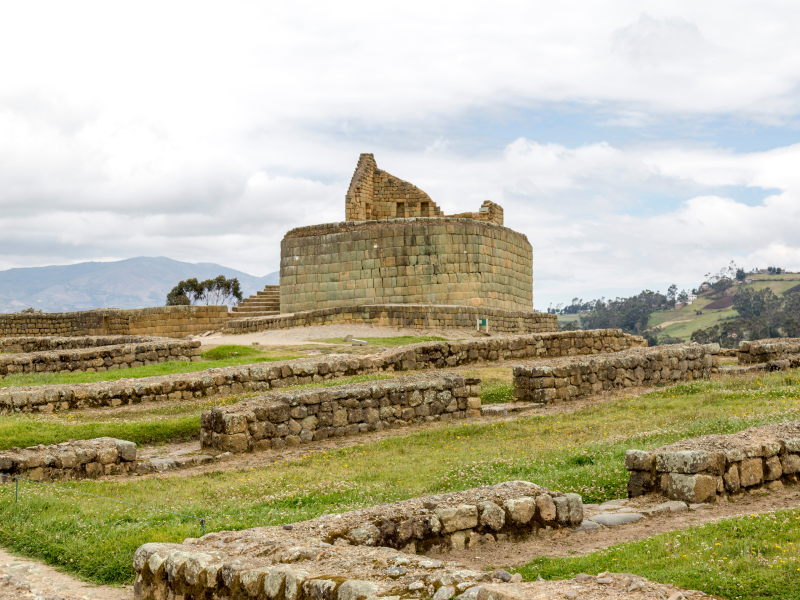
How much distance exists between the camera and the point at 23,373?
2000cm

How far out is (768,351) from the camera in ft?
70.0

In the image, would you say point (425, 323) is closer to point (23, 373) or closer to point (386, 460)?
point (23, 373)

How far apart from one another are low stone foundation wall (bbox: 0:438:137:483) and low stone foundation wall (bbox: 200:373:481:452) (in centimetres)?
168

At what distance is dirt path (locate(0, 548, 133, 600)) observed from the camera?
5707 mm

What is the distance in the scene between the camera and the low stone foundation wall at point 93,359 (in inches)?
793

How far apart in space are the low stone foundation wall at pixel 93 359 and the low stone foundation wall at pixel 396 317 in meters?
9.86

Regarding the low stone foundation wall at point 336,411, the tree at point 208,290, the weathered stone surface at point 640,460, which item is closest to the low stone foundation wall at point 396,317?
the low stone foundation wall at point 336,411

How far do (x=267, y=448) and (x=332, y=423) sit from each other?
1328 mm

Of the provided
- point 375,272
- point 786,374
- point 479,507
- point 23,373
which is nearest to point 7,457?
point 479,507

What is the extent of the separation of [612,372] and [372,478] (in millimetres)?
9420

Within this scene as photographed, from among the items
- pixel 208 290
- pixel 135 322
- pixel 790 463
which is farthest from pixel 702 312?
pixel 790 463

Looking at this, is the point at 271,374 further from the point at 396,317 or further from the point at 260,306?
the point at 260,306

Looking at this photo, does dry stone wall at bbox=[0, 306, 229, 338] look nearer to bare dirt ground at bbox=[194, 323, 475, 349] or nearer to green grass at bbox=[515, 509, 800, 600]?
bare dirt ground at bbox=[194, 323, 475, 349]

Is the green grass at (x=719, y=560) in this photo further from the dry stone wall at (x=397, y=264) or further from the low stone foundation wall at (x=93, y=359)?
the dry stone wall at (x=397, y=264)
